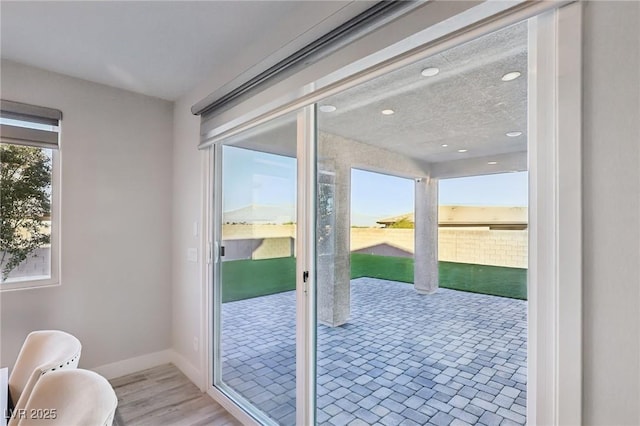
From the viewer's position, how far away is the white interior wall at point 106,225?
247 cm

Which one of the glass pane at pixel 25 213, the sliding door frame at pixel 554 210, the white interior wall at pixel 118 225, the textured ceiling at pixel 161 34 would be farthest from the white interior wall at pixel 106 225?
the sliding door frame at pixel 554 210

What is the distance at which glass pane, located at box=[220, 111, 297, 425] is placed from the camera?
203cm

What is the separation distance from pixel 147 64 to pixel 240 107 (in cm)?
93

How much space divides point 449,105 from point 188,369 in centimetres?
301

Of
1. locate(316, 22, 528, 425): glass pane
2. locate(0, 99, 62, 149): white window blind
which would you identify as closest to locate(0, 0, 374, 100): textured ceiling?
locate(0, 99, 62, 149): white window blind

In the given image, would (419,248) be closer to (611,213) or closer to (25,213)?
(611,213)

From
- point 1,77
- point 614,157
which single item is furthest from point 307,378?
point 1,77

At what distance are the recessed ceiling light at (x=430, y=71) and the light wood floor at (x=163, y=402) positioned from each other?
8.45 ft

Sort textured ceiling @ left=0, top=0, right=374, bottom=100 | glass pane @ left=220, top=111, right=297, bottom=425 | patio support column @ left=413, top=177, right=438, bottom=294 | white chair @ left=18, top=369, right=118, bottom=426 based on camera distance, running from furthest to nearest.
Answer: glass pane @ left=220, top=111, right=297, bottom=425 < patio support column @ left=413, top=177, right=438, bottom=294 < textured ceiling @ left=0, top=0, right=374, bottom=100 < white chair @ left=18, top=369, right=118, bottom=426

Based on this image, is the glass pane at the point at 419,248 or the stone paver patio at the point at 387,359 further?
the stone paver patio at the point at 387,359

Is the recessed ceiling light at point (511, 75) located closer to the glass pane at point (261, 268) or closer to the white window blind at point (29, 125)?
the glass pane at point (261, 268)

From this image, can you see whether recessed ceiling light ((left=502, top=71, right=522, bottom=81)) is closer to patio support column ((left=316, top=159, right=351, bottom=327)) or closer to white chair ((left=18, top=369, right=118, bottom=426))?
patio support column ((left=316, top=159, right=351, bottom=327))

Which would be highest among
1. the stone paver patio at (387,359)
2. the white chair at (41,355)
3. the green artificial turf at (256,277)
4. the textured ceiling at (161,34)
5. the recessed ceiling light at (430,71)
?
the textured ceiling at (161,34)

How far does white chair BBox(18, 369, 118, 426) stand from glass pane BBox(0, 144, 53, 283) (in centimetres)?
197
